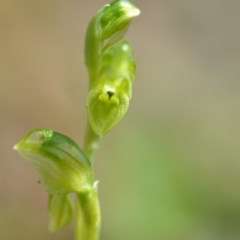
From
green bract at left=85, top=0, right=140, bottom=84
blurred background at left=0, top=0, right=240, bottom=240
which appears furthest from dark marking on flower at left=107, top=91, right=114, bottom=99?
→ blurred background at left=0, top=0, right=240, bottom=240

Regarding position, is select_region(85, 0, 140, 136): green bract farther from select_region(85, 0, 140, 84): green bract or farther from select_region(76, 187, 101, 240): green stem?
select_region(76, 187, 101, 240): green stem

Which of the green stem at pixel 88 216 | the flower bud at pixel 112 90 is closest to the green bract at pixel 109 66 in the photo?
the flower bud at pixel 112 90

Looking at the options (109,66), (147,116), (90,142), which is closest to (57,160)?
(90,142)

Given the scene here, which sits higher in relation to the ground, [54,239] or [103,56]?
[103,56]

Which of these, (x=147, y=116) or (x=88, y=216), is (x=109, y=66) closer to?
(x=88, y=216)

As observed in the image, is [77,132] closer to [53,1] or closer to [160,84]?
[160,84]

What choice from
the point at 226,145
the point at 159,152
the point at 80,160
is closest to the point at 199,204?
the point at 159,152

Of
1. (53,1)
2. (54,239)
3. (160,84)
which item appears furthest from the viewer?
(53,1)
